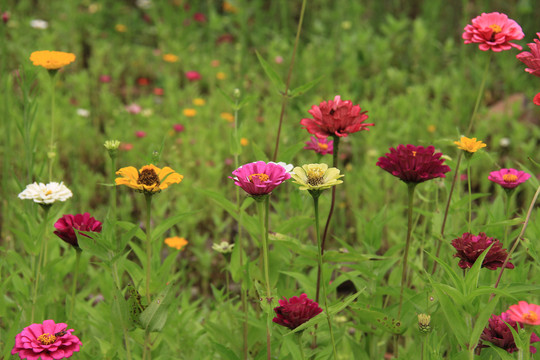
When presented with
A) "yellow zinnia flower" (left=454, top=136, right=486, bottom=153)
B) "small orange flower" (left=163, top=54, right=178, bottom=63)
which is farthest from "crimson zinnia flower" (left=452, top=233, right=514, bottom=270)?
"small orange flower" (left=163, top=54, right=178, bottom=63)

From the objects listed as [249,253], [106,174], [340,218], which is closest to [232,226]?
[249,253]

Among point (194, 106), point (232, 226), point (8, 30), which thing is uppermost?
point (8, 30)

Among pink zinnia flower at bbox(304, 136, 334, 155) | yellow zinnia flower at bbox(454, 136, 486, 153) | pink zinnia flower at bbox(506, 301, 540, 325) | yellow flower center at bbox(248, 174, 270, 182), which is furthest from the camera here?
pink zinnia flower at bbox(304, 136, 334, 155)

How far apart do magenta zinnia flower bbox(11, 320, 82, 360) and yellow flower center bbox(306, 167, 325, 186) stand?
20.2 inches

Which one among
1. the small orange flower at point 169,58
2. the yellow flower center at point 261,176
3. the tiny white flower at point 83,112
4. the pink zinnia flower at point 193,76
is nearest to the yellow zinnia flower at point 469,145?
the yellow flower center at point 261,176

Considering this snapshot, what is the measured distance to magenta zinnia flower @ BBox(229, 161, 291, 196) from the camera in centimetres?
100

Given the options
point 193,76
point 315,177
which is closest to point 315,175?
point 315,177

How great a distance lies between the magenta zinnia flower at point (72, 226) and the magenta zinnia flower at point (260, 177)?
359 mm

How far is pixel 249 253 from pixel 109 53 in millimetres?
2171

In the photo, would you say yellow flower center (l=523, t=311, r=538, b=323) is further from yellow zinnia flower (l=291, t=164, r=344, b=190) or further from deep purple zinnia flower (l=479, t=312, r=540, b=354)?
yellow zinnia flower (l=291, t=164, r=344, b=190)

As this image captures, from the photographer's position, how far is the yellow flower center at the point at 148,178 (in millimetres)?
1079

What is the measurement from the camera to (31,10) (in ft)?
14.7

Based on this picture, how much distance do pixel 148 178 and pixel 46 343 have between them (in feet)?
1.14

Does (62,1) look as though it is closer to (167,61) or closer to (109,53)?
(109,53)
